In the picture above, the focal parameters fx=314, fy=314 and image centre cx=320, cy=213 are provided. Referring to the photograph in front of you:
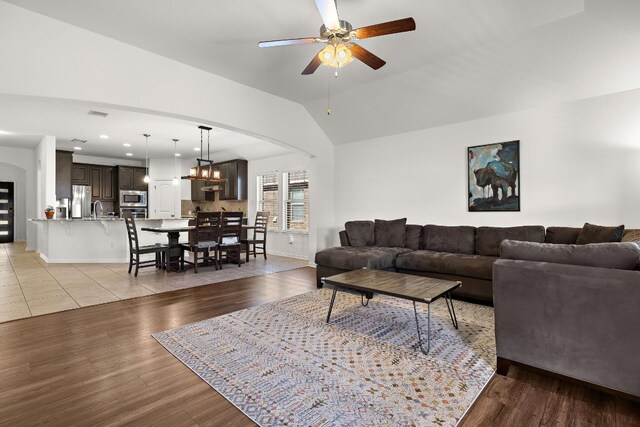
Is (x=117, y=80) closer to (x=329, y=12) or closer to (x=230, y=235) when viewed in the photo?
(x=329, y=12)

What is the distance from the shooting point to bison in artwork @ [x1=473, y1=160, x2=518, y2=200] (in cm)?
451

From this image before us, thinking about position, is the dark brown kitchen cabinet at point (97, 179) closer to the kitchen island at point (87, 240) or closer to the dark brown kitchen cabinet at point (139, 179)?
the dark brown kitchen cabinet at point (139, 179)

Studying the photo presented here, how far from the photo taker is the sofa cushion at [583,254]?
72.5 inches

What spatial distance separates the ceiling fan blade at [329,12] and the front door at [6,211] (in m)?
12.2

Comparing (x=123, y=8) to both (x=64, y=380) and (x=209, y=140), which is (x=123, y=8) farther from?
(x=209, y=140)

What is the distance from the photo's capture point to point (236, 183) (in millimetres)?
8820

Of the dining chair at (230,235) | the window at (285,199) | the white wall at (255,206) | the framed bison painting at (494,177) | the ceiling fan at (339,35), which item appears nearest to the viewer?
the ceiling fan at (339,35)

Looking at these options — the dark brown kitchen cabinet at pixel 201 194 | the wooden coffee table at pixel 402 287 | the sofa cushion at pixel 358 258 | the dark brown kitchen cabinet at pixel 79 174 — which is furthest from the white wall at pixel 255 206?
the dark brown kitchen cabinet at pixel 79 174

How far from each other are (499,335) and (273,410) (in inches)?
63.0

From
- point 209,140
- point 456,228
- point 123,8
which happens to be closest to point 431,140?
point 456,228

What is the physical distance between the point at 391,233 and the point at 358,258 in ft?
4.09

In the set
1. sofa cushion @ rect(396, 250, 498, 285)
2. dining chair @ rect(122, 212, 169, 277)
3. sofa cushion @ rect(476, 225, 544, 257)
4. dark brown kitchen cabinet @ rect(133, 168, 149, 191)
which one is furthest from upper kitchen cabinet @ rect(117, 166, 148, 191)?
sofa cushion @ rect(476, 225, 544, 257)

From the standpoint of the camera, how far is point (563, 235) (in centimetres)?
381

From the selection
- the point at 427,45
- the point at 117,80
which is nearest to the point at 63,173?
the point at 117,80
